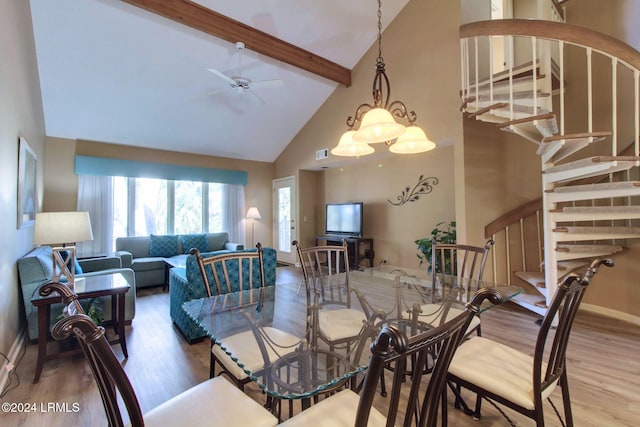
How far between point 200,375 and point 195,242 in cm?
383

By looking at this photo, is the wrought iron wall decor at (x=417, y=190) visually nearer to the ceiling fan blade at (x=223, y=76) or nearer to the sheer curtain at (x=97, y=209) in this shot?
the ceiling fan blade at (x=223, y=76)

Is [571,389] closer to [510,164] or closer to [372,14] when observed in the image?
[510,164]

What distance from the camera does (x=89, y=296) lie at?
2422 mm

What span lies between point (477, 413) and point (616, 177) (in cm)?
320

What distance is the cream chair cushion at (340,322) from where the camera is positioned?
5.52ft

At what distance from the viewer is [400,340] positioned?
0.61 meters

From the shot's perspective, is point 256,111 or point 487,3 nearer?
point 487,3

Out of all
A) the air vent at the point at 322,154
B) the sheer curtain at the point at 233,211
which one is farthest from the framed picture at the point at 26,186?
the air vent at the point at 322,154

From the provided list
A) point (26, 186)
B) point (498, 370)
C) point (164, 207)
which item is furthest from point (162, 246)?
point (498, 370)

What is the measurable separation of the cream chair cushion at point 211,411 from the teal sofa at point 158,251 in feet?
12.6

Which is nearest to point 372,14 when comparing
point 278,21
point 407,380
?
point 278,21

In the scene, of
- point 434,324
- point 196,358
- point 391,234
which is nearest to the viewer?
point 434,324

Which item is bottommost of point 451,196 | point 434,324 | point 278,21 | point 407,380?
point 407,380

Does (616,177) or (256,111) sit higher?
(256,111)
